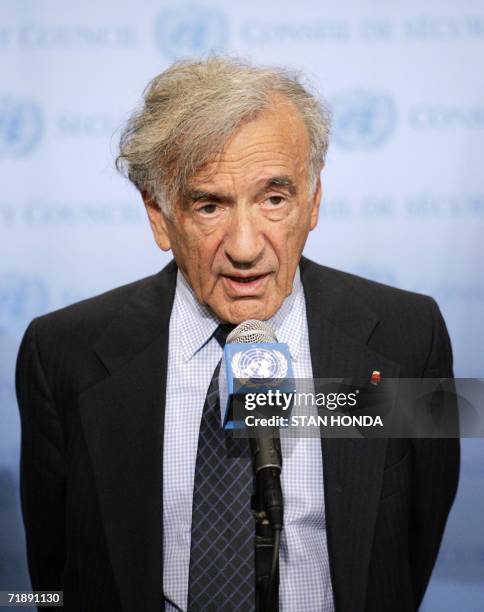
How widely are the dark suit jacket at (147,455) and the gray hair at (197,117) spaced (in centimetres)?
32

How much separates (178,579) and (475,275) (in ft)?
5.93

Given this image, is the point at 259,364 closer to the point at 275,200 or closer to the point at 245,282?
the point at 245,282

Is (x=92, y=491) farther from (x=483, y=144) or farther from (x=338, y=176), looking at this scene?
(x=483, y=144)

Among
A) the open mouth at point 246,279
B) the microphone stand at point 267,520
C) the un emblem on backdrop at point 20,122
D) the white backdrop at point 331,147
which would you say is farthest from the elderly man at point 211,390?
the un emblem on backdrop at point 20,122

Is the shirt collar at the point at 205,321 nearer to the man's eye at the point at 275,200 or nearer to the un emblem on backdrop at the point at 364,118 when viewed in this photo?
the man's eye at the point at 275,200

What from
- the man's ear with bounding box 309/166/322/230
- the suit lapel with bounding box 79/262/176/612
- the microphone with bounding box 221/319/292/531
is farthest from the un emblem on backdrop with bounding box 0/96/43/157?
the microphone with bounding box 221/319/292/531

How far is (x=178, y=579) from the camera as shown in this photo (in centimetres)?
179

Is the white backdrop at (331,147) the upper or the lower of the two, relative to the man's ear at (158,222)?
upper

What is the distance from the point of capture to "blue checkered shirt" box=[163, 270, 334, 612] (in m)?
1.78

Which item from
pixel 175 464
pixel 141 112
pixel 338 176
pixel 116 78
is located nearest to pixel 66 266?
pixel 116 78

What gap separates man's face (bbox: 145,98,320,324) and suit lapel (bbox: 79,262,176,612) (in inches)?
8.5

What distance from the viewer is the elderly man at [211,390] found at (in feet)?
5.88

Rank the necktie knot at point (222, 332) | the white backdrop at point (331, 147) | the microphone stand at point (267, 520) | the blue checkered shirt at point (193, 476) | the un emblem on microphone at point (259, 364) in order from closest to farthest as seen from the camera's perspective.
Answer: the microphone stand at point (267, 520) → the un emblem on microphone at point (259, 364) → the blue checkered shirt at point (193, 476) → the necktie knot at point (222, 332) → the white backdrop at point (331, 147)

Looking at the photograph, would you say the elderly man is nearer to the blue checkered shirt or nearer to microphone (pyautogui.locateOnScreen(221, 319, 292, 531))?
the blue checkered shirt
